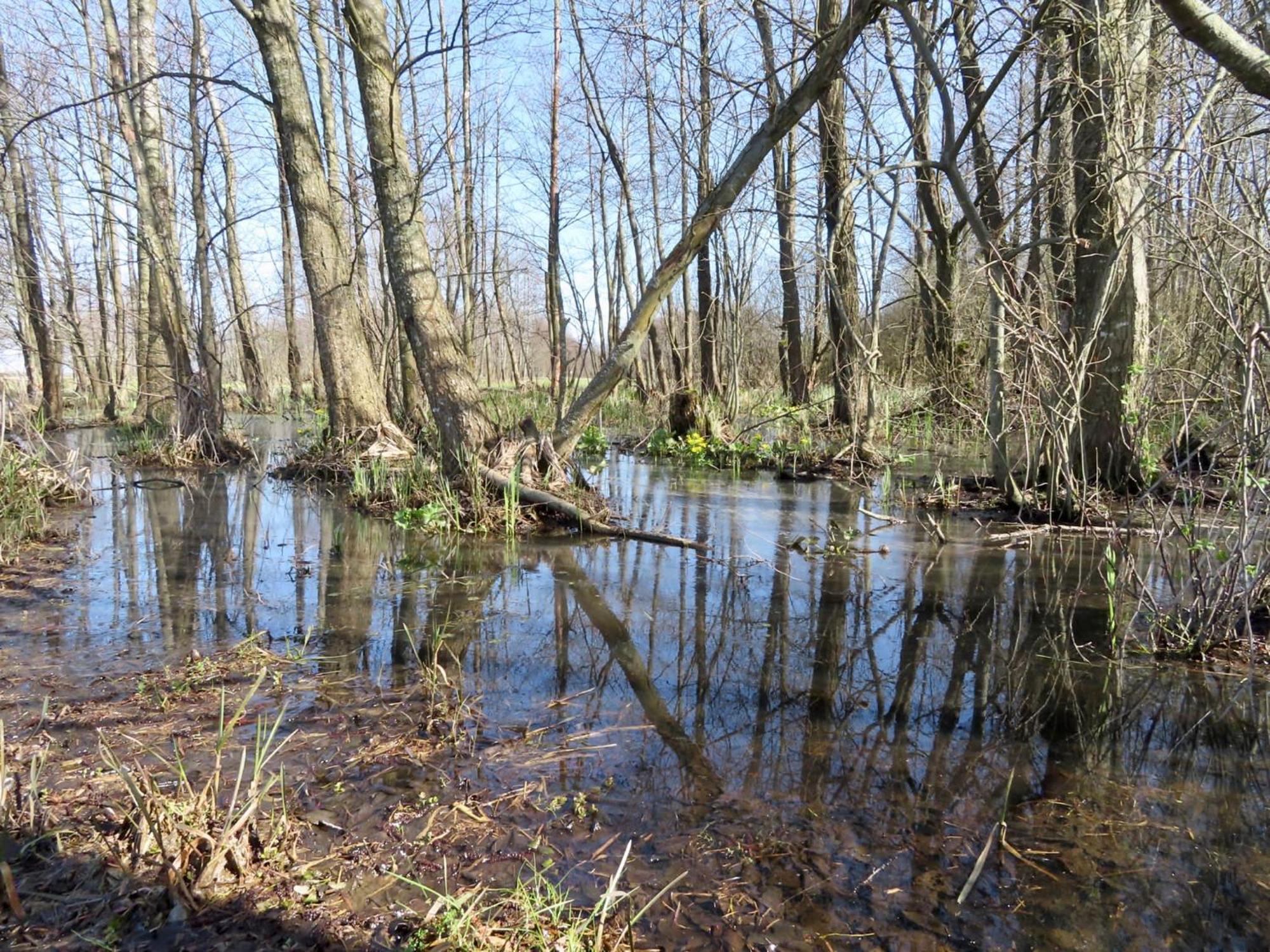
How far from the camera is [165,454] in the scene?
10094 mm

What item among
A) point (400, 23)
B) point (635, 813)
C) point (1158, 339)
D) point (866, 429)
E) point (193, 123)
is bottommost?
point (635, 813)

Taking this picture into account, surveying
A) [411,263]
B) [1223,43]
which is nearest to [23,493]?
[411,263]

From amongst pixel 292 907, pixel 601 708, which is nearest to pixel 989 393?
pixel 601 708

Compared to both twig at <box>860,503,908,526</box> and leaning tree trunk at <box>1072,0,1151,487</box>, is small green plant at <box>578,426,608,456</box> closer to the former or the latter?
twig at <box>860,503,908,526</box>

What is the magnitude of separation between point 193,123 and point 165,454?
4540mm

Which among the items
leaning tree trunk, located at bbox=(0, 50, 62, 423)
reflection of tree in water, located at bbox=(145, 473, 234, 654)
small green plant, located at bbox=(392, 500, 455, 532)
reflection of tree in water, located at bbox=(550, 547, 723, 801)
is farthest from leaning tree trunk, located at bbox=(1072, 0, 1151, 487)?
leaning tree trunk, located at bbox=(0, 50, 62, 423)

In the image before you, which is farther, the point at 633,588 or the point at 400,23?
the point at 400,23

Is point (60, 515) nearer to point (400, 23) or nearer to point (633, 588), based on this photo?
point (633, 588)

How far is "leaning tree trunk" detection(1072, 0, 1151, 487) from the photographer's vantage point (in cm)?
538

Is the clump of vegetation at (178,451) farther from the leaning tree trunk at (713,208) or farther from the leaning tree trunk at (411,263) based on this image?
the leaning tree trunk at (713,208)

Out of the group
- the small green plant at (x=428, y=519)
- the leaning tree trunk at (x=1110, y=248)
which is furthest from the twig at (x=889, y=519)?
the small green plant at (x=428, y=519)

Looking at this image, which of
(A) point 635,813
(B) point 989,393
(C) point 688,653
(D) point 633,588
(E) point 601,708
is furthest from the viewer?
(B) point 989,393

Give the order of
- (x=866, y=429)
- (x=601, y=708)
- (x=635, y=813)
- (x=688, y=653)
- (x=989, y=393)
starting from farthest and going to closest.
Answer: (x=866, y=429) → (x=989, y=393) → (x=688, y=653) → (x=601, y=708) → (x=635, y=813)

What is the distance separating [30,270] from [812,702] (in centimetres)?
1528
